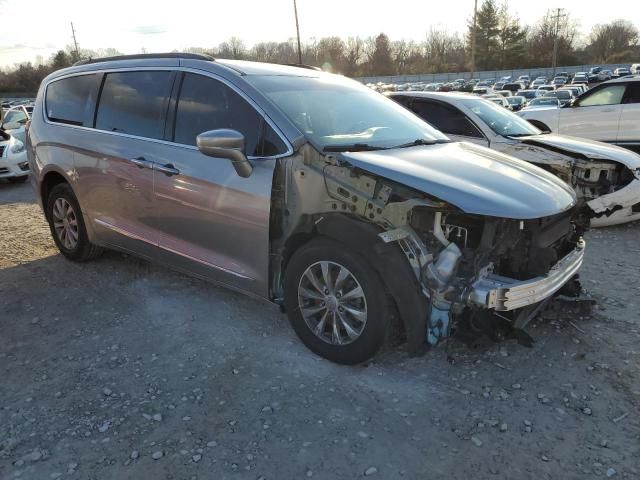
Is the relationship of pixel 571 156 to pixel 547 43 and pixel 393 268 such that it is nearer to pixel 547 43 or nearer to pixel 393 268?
pixel 393 268

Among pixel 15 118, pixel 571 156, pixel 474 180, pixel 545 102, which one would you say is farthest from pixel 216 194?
pixel 545 102

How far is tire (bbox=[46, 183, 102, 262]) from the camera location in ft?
16.8

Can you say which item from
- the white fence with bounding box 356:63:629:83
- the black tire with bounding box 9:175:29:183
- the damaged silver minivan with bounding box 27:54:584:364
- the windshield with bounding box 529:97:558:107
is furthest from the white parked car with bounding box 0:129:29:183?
the white fence with bounding box 356:63:629:83

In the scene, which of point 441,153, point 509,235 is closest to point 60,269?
point 441,153

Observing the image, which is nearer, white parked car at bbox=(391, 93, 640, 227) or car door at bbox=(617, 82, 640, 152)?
white parked car at bbox=(391, 93, 640, 227)

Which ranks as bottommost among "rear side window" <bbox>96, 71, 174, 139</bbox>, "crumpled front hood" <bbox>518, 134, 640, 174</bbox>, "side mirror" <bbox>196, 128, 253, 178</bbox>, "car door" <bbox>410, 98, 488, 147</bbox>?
"crumpled front hood" <bbox>518, 134, 640, 174</bbox>

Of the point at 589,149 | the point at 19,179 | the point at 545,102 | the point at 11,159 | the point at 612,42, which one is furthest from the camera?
the point at 612,42

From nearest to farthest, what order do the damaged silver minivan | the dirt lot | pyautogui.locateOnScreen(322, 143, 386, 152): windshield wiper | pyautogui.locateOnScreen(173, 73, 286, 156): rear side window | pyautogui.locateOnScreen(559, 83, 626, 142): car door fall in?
1. the dirt lot
2. the damaged silver minivan
3. pyautogui.locateOnScreen(322, 143, 386, 152): windshield wiper
4. pyautogui.locateOnScreen(173, 73, 286, 156): rear side window
5. pyautogui.locateOnScreen(559, 83, 626, 142): car door

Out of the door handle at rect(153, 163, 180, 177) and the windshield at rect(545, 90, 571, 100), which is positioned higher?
the door handle at rect(153, 163, 180, 177)

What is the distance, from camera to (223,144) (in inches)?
128

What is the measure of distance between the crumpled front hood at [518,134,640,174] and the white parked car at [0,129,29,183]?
1001cm

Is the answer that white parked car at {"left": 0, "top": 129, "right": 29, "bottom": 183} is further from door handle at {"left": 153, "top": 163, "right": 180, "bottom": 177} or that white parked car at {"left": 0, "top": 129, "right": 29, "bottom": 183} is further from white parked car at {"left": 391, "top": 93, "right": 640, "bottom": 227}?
white parked car at {"left": 391, "top": 93, "right": 640, "bottom": 227}

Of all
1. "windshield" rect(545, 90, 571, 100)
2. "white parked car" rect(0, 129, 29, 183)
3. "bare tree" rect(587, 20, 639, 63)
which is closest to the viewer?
"white parked car" rect(0, 129, 29, 183)

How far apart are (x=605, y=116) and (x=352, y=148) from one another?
8.66m
